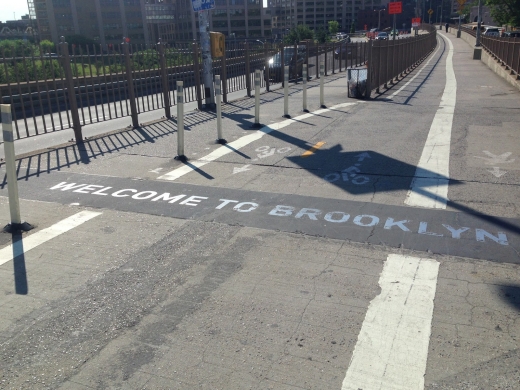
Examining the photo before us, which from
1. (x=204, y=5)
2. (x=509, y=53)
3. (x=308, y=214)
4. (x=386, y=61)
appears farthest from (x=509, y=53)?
(x=308, y=214)

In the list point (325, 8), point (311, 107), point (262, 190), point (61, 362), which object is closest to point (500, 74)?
point (311, 107)

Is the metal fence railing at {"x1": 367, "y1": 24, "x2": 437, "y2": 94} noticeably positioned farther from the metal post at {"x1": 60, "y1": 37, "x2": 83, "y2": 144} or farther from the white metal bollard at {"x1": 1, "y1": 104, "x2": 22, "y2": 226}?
the white metal bollard at {"x1": 1, "y1": 104, "x2": 22, "y2": 226}

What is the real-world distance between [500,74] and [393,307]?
82.9 ft

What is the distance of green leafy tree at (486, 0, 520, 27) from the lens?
49.0 m

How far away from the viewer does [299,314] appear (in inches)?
168

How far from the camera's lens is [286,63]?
86.4 feet

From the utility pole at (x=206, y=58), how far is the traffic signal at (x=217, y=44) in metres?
0.15

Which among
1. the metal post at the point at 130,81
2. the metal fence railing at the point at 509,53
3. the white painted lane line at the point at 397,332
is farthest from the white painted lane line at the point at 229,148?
the metal fence railing at the point at 509,53

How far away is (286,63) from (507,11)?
38108 millimetres

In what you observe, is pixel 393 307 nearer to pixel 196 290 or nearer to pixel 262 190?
pixel 196 290

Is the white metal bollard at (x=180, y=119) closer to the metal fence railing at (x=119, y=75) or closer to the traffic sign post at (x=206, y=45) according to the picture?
the metal fence railing at (x=119, y=75)

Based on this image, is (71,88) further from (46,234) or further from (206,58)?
(46,234)

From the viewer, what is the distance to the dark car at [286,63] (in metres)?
24.1

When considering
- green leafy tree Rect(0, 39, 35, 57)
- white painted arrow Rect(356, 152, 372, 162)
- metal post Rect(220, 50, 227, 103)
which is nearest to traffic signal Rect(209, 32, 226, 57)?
metal post Rect(220, 50, 227, 103)
